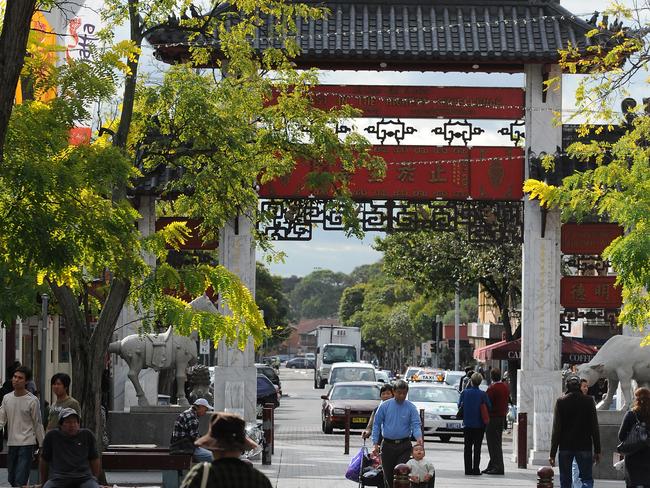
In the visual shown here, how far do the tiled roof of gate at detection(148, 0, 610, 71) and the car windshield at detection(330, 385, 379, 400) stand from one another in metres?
11.9

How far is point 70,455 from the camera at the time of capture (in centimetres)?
1442

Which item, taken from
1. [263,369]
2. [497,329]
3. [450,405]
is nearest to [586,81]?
[450,405]

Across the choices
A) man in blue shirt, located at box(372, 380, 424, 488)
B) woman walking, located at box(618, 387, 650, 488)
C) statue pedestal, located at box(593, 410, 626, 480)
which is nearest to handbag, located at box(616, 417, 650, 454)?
woman walking, located at box(618, 387, 650, 488)

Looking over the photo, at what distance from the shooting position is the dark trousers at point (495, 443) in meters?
26.1

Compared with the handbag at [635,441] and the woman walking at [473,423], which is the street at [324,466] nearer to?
the woman walking at [473,423]

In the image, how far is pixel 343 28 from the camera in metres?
29.9

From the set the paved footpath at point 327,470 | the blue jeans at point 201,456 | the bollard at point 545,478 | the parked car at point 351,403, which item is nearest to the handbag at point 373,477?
the blue jeans at point 201,456

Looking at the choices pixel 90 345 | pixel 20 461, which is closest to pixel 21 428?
pixel 20 461

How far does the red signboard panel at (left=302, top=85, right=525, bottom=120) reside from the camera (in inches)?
1131

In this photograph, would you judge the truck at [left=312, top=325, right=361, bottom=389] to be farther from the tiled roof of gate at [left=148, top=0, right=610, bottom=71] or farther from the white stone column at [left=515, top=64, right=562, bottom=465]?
the white stone column at [left=515, top=64, right=562, bottom=465]

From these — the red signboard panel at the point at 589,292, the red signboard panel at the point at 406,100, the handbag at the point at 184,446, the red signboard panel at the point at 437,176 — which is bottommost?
the handbag at the point at 184,446

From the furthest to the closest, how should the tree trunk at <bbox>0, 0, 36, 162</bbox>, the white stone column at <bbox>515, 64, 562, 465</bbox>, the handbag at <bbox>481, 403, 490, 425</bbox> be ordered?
1. the white stone column at <bbox>515, 64, 562, 465</bbox>
2. the handbag at <bbox>481, 403, 490, 425</bbox>
3. the tree trunk at <bbox>0, 0, 36, 162</bbox>

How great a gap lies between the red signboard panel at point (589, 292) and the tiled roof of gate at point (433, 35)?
447 centimetres

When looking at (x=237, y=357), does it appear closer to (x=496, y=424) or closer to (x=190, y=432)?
(x=496, y=424)
